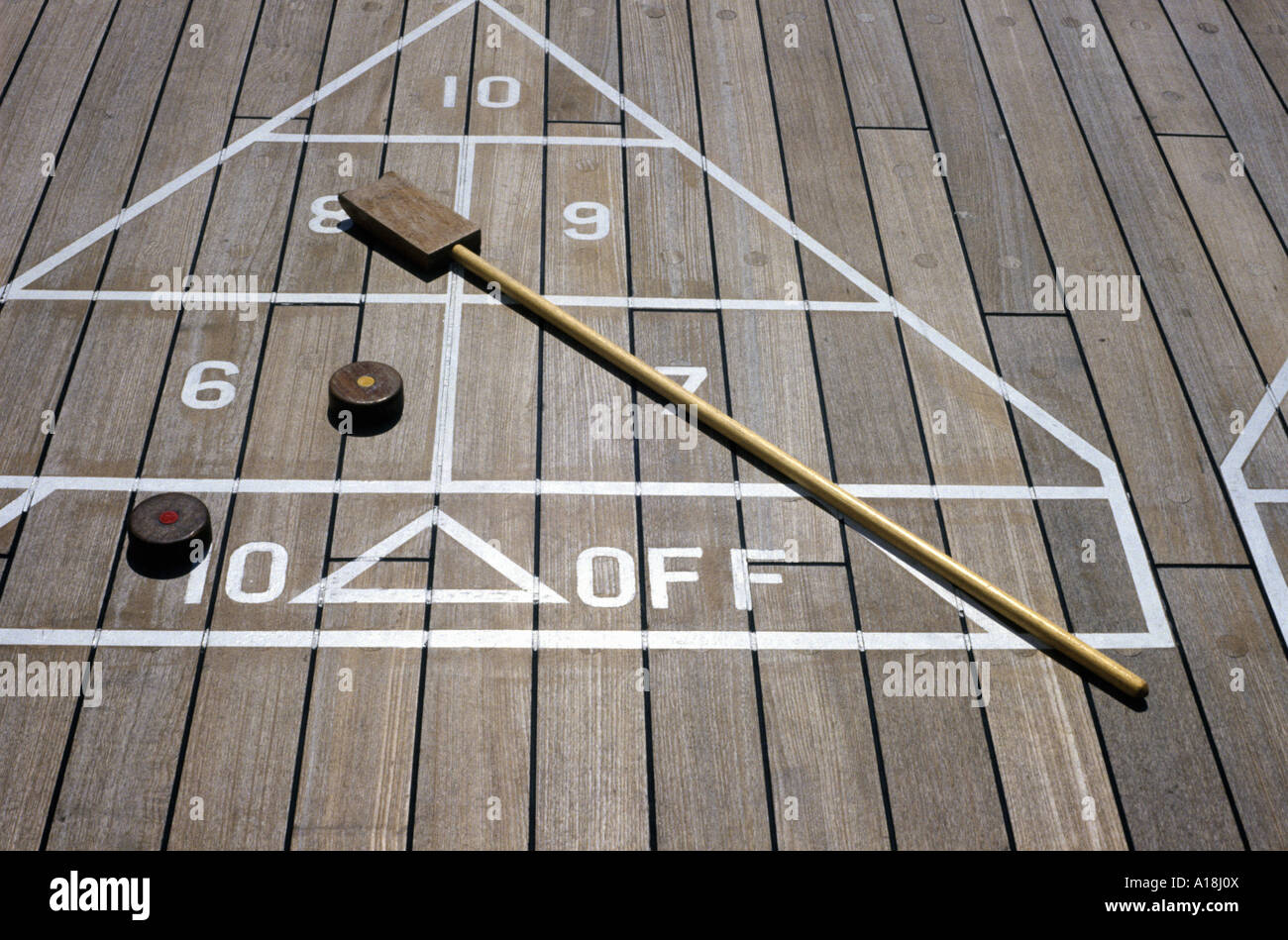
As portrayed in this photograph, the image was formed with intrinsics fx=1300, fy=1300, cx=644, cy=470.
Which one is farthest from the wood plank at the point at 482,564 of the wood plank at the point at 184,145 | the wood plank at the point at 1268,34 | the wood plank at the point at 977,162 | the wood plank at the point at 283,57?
the wood plank at the point at 1268,34

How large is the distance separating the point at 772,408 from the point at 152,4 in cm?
263

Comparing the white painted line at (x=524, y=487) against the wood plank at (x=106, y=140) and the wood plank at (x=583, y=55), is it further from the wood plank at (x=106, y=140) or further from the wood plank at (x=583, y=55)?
the wood plank at (x=583, y=55)

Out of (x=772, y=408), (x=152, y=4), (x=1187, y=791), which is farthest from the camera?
(x=152, y=4)

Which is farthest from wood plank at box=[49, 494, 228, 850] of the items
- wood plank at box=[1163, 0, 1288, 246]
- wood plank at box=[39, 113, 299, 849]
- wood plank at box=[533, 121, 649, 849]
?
wood plank at box=[1163, 0, 1288, 246]

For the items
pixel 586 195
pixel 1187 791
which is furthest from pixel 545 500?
pixel 1187 791

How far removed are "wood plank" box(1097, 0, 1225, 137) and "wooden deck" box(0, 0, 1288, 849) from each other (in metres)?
0.02

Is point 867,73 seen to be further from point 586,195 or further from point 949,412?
point 949,412

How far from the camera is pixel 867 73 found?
13.4 ft

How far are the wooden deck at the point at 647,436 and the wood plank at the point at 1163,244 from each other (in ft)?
0.06

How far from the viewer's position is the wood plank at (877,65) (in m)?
3.94

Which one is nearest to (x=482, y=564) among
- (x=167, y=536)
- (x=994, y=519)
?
(x=167, y=536)

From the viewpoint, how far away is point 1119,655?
2.60 m

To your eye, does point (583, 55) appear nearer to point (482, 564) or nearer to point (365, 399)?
point (365, 399)

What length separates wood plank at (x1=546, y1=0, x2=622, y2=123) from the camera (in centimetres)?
388
